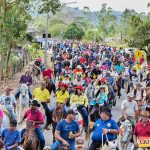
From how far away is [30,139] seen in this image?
1196 centimetres

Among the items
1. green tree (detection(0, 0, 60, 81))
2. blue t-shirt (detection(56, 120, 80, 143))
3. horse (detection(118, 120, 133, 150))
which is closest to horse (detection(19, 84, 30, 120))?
horse (detection(118, 120, 133, 150))

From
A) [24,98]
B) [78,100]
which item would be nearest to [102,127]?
[78,100]

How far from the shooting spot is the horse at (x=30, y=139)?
11801mm

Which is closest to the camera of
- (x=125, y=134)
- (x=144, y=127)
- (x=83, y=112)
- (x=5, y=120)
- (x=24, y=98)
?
(x=144, y=127)

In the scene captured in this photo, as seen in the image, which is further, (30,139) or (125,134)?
(125,134)

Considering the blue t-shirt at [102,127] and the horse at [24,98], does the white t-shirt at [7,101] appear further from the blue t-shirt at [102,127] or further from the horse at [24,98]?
the blue t-shirt at [102,127]

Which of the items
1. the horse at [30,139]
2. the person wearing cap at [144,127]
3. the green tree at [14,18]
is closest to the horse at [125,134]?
the person wearing cap at [144,127]

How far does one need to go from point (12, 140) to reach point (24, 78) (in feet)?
33.3

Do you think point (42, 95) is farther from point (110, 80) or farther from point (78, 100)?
point (110, 80)

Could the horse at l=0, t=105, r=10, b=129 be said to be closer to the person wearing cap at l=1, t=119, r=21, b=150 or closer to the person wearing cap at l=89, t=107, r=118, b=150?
the person wearing cap at l=1, t=119, r=21, b=150

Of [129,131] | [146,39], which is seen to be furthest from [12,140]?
[146,39]

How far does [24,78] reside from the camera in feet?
71.5

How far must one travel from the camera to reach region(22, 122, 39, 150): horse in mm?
11801

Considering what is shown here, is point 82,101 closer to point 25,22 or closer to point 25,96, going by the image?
point 25,96
